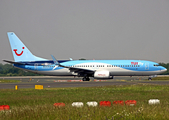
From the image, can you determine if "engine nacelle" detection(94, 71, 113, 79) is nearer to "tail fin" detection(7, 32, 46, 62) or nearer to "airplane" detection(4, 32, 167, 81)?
"airplane" detection(4, 32, 167, 81)

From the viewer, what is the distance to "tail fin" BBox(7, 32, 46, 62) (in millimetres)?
58594

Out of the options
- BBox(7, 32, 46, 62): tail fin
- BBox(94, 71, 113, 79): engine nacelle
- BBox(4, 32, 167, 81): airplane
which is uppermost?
BBox(7, 32, 46, 62): tail fin

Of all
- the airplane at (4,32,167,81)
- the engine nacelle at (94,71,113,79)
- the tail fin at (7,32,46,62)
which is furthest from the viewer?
the tail fin at (7,32,46,62)

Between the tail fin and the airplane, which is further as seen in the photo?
the tail fin

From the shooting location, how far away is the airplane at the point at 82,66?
52.3 metres

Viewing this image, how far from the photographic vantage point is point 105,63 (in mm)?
53781

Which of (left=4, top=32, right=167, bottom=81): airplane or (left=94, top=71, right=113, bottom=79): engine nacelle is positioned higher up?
(left=4, top=32, right=167, bottom=81): airplane

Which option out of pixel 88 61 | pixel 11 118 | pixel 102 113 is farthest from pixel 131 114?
pixel 88 61

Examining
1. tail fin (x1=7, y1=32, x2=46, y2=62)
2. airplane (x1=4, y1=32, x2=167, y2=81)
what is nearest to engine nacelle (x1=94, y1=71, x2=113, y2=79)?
airplane (x1=4, y1=32, x2=167, y2=81)

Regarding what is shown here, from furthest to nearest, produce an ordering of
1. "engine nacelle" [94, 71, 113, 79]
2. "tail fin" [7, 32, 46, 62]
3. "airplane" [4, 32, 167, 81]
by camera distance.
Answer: "tail fin" [7, 32, 46, 62] < "airplane" [4, 32, 167, 81] < "engine nacelle" [94, 71, 113, 79]

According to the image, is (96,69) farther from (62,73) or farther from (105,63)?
(62,73)

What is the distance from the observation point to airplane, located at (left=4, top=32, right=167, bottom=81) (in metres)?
52.3

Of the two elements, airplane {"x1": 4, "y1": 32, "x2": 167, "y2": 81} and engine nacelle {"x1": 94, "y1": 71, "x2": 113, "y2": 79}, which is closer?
engine nacelle {"x1": 94, "y1": 71, "x2": 113, "y2": 79}

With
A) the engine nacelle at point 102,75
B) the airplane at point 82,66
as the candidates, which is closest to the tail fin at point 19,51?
the airplane at point 82,66
